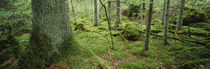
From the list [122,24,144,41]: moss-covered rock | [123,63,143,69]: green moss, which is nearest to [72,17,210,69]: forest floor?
[123,63,143,69]: green moss

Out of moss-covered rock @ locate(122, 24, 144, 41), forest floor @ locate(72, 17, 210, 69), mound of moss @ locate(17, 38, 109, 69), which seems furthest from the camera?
moss-covered rock @ locate(122, 24, 144, 41)

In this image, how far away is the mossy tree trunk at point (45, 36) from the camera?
2.25 m

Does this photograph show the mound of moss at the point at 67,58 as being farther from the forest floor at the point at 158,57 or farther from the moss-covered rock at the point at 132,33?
the moss-covered rock at the point at 132,33

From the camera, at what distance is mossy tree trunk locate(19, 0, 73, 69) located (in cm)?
225

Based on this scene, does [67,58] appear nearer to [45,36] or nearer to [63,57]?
[63,57]

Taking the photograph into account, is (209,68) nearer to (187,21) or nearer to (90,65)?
(90,65)

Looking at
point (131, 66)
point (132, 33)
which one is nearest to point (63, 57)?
point (131, 66)

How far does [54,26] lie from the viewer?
7.88ft

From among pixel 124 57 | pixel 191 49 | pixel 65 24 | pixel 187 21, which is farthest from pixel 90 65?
pixel 187 21

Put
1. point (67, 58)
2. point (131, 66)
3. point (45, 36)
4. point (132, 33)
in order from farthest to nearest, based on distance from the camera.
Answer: point (132, 33), point (131, 66), point (67, 58), point (45, 36)

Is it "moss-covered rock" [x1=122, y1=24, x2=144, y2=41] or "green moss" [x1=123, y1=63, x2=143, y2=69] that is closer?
"green moss" [x1=123, y1=63, x2=143, y2=69]

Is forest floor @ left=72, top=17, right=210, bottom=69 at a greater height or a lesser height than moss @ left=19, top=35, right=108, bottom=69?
lesser

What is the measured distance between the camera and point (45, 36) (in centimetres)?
234

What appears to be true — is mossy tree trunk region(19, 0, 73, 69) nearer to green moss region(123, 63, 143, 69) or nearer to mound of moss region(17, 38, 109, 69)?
mound of moss region(17, 38, 109, 69)
